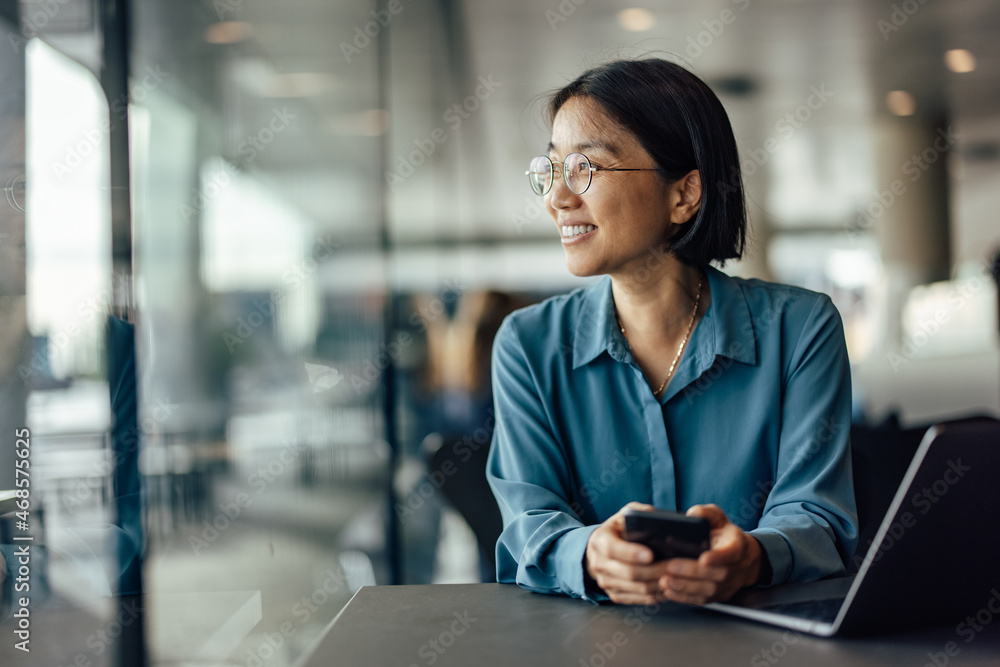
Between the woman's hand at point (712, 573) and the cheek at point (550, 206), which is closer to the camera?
the woman's hand at point (712, 573)

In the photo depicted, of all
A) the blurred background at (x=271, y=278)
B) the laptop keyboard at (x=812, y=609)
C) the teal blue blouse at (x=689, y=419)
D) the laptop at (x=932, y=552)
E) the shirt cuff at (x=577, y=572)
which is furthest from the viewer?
the blurred background at (x=271, y=278)

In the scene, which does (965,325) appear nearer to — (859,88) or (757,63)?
(859,88)

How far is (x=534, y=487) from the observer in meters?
1.24

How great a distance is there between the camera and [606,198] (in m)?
1.42

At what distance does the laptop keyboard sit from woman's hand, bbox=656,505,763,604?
0.17 ft

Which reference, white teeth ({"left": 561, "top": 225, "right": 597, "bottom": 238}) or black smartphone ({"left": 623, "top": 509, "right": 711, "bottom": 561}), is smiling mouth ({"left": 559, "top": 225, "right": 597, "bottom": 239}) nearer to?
white teeth ({"left": 561, "top": 225, "right": 597, "bottom": 238})

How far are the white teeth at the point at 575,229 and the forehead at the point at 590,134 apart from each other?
134 mm

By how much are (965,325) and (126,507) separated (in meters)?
7.16

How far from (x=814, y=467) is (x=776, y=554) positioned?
26cm

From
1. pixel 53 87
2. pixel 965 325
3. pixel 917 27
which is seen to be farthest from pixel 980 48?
pixel 53 87

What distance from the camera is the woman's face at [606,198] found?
1.42 metres

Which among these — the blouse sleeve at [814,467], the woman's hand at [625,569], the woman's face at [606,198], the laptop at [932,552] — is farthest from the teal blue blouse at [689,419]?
the laptop at [932,552]

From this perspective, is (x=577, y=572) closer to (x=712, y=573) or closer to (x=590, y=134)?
(x=712, y=573)

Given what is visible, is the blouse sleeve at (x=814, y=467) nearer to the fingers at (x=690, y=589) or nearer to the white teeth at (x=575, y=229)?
the fingers at (x=690, y=589)
